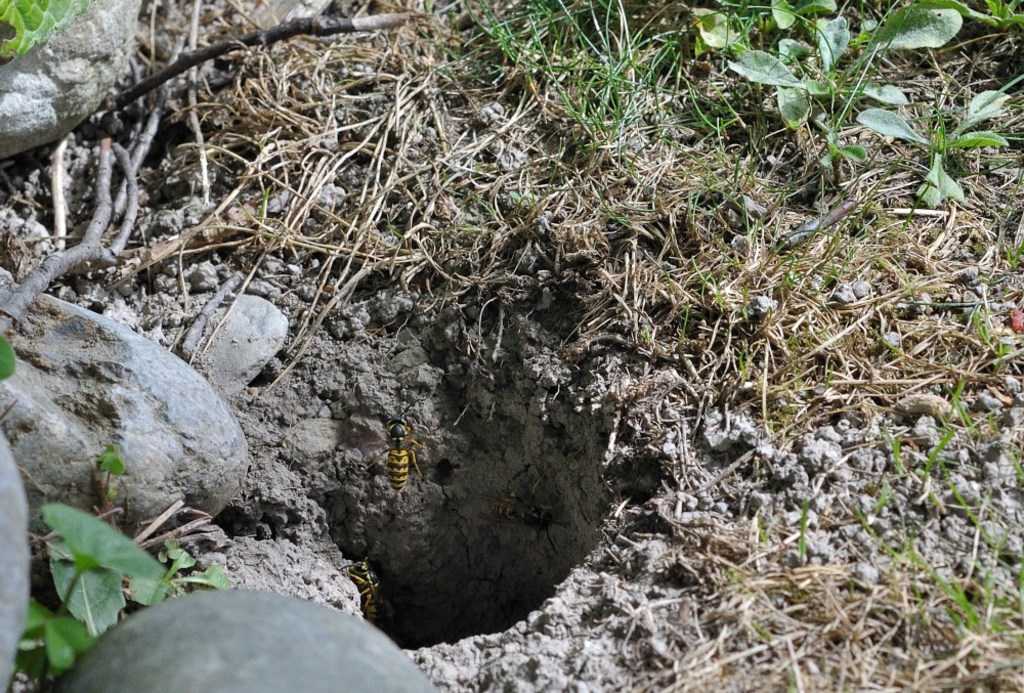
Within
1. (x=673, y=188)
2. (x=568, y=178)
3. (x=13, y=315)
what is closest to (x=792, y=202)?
(x=673, y=188)

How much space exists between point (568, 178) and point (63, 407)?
5.64 feet

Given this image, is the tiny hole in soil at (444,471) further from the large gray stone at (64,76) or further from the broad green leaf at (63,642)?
the large gray stone at (64,76)

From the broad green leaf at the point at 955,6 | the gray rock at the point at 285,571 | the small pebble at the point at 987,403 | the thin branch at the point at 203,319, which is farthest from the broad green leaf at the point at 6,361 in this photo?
the broad green leaf at the point at 955,6

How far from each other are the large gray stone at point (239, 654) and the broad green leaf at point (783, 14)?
259 centimetres

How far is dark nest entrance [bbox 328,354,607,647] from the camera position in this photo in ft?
10.4

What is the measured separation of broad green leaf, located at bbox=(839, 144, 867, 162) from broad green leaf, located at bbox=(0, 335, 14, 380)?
2480mm

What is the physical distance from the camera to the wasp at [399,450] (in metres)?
3.17

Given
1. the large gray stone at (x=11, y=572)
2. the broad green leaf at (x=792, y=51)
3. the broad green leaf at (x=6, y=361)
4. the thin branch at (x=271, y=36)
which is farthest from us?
the thin branch at (x=271, y=36)

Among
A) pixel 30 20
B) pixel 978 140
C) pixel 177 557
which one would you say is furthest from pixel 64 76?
pixel 978 140

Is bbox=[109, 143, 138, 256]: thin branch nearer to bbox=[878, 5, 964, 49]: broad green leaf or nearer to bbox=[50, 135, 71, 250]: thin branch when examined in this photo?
bbox=[50, 135, 71, 250]: thin branch

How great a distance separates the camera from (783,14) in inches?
139

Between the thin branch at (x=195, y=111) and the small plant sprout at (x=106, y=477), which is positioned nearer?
the small plant sprout at (x=106, y=477)

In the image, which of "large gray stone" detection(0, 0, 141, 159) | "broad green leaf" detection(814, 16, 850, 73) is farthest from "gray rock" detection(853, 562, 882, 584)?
"large gray stone" detection(0, 0, 141, 159)

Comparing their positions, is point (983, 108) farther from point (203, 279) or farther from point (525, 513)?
point (203, 279)
